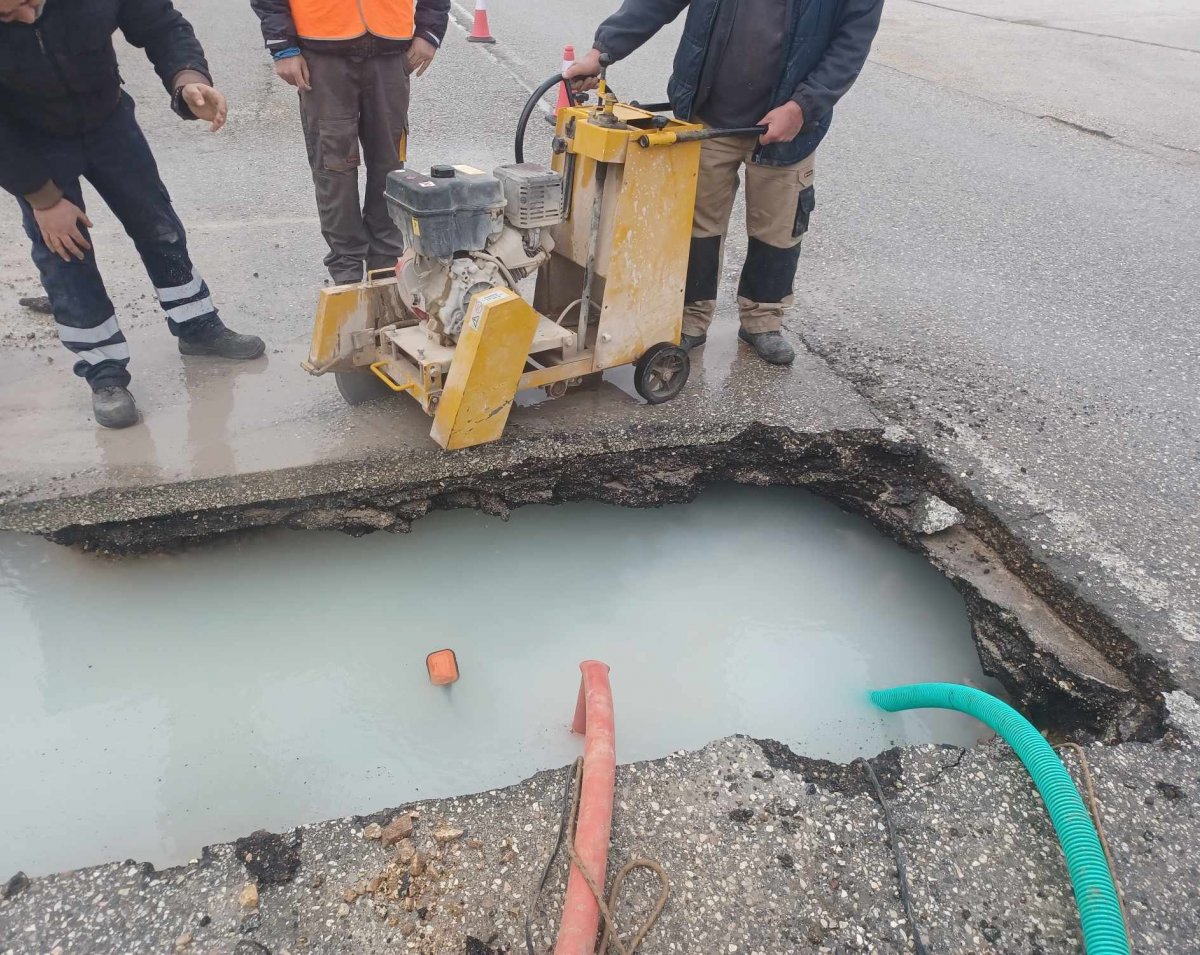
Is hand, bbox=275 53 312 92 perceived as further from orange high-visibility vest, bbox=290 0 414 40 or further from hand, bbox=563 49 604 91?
hand, bbox=563 49 604 91

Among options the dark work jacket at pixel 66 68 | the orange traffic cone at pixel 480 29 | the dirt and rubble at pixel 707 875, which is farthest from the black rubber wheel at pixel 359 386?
the orange traffic cone at pixel 480 29

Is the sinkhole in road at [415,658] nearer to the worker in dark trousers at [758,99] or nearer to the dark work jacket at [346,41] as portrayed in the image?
the worker in dark trousers at [758,99]

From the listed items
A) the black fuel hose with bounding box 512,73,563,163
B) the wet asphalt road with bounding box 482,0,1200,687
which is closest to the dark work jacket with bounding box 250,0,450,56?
the black fuel hose with bounding box 512,73,563,163

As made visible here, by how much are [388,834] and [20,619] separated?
1.72m

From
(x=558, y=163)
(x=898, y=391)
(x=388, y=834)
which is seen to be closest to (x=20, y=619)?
(x=388, y=834)

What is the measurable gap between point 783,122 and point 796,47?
1.02 feet

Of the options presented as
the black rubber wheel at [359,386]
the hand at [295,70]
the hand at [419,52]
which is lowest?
the black rubber wheel at [359,386]

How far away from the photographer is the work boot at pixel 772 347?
142 inches

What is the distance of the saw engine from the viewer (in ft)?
8.74

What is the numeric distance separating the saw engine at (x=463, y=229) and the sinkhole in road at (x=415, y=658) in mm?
901

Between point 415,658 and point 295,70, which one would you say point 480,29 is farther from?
point 415,658

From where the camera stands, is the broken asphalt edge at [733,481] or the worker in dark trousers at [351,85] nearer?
the broken asphalt edge at [733,481]

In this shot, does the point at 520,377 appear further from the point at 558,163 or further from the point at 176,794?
the point at 176,794

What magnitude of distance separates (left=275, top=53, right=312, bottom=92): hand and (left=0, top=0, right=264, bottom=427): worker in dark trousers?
0.32m
